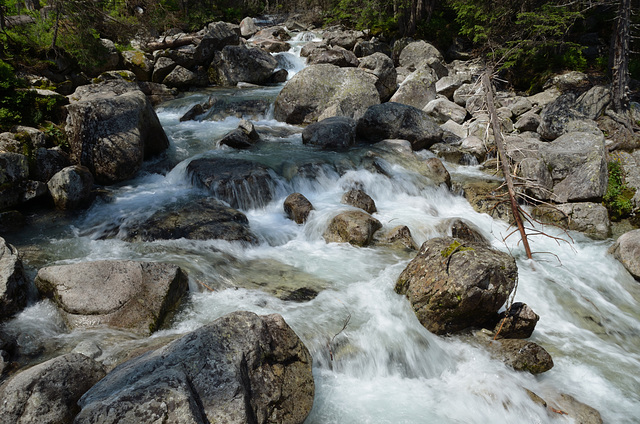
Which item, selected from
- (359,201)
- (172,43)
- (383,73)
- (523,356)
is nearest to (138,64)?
(172,43)

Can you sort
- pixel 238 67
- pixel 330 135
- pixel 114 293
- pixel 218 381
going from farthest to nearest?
pixel 238 67
pixel 330 135
pixel 114 293
pixel 218 381

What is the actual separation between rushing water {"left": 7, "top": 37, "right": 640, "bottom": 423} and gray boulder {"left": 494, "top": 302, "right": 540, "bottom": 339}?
16.3 inches

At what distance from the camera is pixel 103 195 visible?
8156 mm

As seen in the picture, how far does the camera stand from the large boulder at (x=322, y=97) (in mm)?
13508

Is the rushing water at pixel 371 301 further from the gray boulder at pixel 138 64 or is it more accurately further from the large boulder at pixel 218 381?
the gray boulder at pixel 138 64

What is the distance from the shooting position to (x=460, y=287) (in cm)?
465

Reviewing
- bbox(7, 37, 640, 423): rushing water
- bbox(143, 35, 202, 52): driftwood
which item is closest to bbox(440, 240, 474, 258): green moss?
bbox(7, 37, 640, 423): rushing water

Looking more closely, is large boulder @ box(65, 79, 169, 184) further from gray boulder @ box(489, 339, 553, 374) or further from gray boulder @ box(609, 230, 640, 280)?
gray boulder @ box(609, 230, 640, 280)

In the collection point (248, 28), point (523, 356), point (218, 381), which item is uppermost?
point (248, 28)

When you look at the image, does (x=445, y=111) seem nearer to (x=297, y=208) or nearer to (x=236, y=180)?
(x=297, y=208)

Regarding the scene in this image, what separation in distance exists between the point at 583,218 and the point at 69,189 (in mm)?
11509

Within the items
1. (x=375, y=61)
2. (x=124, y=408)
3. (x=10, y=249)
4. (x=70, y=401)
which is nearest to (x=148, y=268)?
(x=10, y=249)

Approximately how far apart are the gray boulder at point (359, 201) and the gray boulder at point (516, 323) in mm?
4184

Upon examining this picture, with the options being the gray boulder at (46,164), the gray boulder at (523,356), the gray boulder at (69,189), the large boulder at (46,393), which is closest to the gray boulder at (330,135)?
the gray boulder at (69,189)
